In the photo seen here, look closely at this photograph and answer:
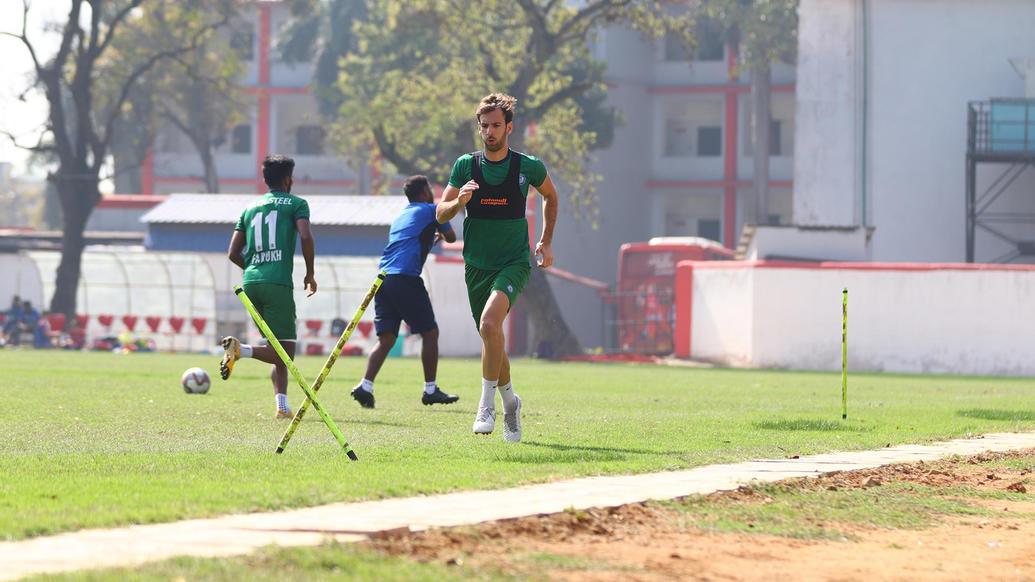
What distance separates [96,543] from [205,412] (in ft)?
25.8

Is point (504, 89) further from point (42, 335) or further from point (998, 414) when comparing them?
point (998, 414)

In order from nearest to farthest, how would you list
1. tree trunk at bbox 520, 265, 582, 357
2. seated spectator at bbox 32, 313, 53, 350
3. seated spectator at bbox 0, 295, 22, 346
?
seated spectator at bbox 32, 313, 53, 350
seated spectator at bbox 0, 295, 22, 346
tree trunk at bbox 520, 265, 582, 357

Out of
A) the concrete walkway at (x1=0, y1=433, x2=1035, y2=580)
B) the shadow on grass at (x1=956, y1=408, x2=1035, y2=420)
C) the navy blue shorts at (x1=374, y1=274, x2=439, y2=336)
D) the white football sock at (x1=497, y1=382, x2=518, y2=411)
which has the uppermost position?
the navy blue shorts at (x1=374, y1=274, x2=439, y2=336)

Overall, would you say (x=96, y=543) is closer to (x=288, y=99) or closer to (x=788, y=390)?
(x=788, y=390)

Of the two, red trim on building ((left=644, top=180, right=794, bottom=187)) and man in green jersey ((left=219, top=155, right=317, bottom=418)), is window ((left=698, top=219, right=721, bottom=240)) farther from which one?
man in green jersey ((left=219, top=155, right=317, bottom=418))

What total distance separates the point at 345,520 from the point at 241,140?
72.4 metres

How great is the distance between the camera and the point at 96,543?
579 centimetres

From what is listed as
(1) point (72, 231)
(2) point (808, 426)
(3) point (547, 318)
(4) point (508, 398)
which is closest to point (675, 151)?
(3) point (547, 318)

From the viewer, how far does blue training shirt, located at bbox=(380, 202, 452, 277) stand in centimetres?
1485

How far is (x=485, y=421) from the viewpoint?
10.6 metres

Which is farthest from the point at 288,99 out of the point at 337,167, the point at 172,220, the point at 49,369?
the point at 49,369

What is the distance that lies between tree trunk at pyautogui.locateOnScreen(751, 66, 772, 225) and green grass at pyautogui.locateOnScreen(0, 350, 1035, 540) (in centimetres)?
4075

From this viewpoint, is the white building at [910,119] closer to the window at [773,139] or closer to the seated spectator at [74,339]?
the seated spectator at [74,339]

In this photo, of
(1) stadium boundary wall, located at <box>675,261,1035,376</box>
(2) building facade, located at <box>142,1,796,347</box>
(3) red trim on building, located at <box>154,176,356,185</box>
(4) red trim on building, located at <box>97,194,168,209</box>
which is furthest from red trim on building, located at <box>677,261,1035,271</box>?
(3) red trim on building, located at <box>154,176,356,185</box>
